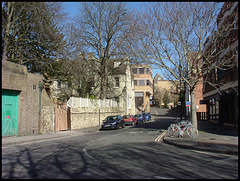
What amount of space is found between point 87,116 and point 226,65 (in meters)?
16.2

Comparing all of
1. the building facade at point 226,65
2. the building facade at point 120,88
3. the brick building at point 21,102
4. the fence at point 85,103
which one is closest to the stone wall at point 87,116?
the fence at point 85,103

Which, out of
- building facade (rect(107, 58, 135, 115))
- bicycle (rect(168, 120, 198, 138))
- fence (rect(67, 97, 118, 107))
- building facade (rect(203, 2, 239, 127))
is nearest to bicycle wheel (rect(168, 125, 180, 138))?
bicycle (rect(168, 120, 198, 138))

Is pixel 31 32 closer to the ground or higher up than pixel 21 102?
higher up

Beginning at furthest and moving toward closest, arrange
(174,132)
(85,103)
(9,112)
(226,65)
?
(85,103), (9,112), (226,65), (174,132)

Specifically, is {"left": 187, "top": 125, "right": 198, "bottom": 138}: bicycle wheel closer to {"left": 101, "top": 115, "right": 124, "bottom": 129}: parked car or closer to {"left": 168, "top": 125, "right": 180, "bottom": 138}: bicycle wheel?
{"left": 168, "top": 125, "right": 180, "bottom": 138}: bicycle wheel

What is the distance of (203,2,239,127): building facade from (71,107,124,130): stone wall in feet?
41.6

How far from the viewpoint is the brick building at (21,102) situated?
15.7 metres

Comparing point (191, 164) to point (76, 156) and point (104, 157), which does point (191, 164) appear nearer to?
point (104, 157)

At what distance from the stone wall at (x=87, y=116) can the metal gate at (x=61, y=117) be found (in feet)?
2.12

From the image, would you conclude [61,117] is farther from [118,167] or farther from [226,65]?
[118,167]

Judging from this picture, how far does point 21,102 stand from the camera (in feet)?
55.8

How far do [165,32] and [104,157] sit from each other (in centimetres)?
1062

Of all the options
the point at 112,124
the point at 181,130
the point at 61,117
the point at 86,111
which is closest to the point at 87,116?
the point at 86,111

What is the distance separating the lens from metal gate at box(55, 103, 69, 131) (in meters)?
21.1
